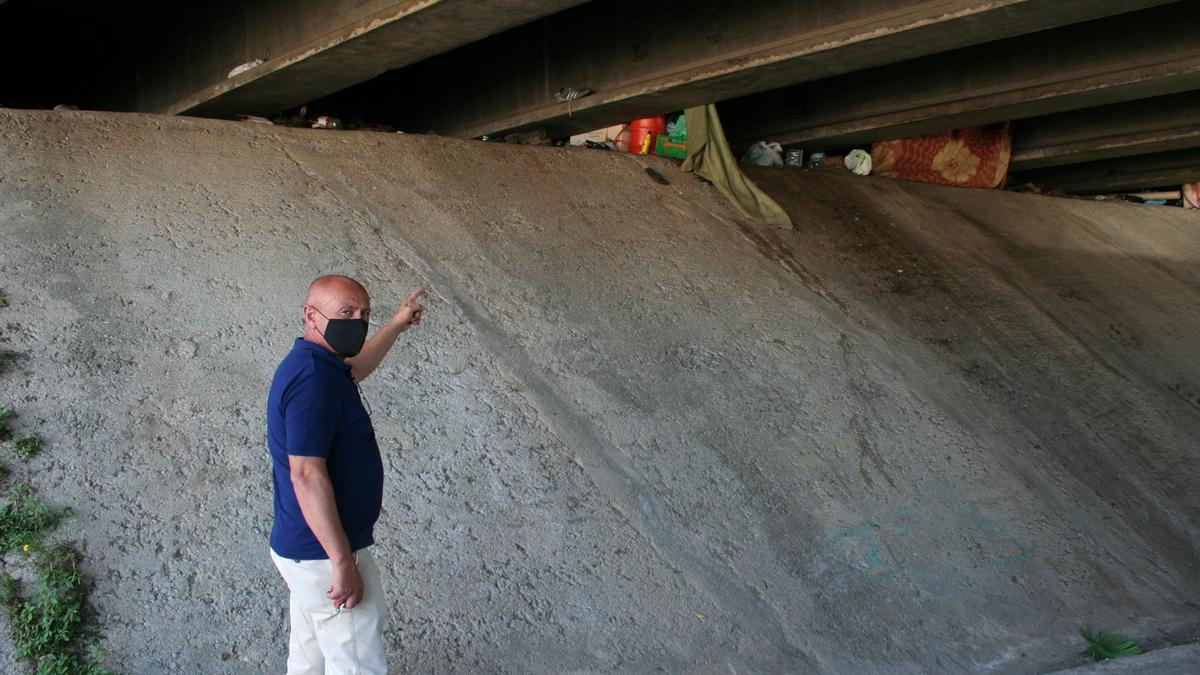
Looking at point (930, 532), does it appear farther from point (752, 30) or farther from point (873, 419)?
point (752, 30)

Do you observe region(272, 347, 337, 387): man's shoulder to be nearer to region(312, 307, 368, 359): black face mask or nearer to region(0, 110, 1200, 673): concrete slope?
region(312, 307, 368, 359): black face mask

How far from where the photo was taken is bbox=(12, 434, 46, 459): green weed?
4.22m

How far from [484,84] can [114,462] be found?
512cm

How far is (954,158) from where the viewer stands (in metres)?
11.6

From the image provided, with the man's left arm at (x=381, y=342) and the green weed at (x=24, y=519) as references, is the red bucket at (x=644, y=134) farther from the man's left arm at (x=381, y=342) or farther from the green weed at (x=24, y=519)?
the green weed at (x=24, y=519)

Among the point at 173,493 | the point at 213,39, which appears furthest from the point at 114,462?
the point at 213,39

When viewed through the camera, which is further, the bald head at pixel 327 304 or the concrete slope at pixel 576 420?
the concrete slope at pixel 576 420

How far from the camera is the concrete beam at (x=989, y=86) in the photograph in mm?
7656

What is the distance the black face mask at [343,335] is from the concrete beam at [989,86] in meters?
6.91

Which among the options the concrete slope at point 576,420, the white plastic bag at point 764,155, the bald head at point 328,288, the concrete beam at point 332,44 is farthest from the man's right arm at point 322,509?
the white plastic bag at point 764,155

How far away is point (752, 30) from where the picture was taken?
6.95m

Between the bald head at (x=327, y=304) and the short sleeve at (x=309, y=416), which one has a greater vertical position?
the bald head at (x=327, y=304)

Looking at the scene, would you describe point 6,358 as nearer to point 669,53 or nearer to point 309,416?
point 309,416

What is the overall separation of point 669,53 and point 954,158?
18.0ft
